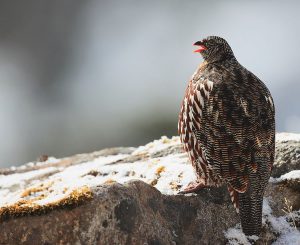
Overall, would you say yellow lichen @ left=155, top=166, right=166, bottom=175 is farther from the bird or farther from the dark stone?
the dark stone

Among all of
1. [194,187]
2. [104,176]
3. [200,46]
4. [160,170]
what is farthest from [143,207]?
[200,46]

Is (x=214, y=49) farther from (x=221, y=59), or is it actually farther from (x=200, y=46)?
(x=200, y=46)

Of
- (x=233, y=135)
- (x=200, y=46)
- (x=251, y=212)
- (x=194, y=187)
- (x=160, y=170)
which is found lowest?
(x=251, y=212)

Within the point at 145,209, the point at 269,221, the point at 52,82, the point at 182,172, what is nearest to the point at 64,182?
the point at 182,172

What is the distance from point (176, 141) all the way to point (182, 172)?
2.60m

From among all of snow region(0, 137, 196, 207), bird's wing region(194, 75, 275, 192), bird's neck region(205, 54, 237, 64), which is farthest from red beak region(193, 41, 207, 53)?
snow region(0, 137, 196, 207)

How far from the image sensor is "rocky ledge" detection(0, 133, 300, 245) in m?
7.13

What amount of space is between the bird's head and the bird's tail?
2.58 meters

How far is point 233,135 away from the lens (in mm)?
8250

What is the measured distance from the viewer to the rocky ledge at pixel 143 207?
7.13 meters

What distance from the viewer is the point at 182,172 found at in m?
9.58

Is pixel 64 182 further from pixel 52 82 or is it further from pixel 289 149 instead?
pixel 52 82

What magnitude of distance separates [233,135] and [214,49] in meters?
2.19

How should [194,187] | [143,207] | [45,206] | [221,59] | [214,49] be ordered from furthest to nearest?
[214,49], [221,59], [194,187], [143,207], [45,206]
